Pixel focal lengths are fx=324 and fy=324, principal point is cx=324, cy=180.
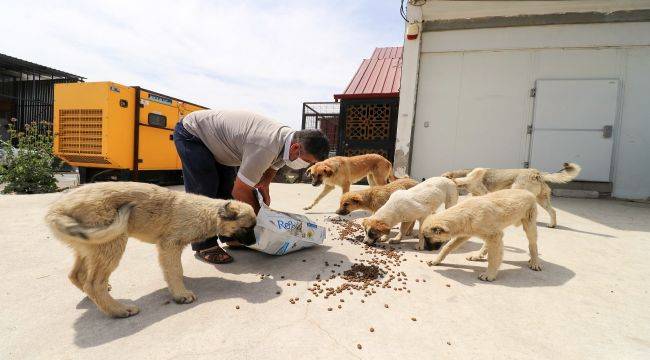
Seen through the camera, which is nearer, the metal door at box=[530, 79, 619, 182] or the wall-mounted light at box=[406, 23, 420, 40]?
the metal door at box=[530, 79, 619, 182]

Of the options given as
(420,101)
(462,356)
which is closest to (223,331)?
(462,356)

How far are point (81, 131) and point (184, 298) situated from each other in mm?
7452

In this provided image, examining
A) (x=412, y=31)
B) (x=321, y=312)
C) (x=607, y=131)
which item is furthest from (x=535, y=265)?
(x=412, y=31)

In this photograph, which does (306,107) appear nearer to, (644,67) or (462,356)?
(644,67)

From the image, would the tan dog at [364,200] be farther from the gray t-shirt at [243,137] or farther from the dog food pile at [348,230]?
the gray t-shirt at [243,137]

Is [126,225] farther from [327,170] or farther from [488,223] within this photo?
[327,170]

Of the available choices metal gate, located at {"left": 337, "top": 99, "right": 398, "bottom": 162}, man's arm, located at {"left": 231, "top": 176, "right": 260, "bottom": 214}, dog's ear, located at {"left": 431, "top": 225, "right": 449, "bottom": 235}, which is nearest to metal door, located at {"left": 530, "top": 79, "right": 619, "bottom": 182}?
metal gate, located at {"left": 337, "top": 99, "right": 398, "bottom": 162}

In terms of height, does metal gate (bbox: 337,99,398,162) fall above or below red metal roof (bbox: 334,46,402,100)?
below

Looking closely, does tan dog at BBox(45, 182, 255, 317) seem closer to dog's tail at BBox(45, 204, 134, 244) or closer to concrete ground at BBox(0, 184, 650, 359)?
dog's tail at BBox(45, 204, 134, 244)

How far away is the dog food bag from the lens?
3.51 m

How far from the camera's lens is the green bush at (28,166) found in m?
7.73

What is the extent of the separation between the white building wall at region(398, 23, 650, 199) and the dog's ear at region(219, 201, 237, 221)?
841 cm

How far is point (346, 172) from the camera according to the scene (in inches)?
299

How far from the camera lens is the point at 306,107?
1468 cm
